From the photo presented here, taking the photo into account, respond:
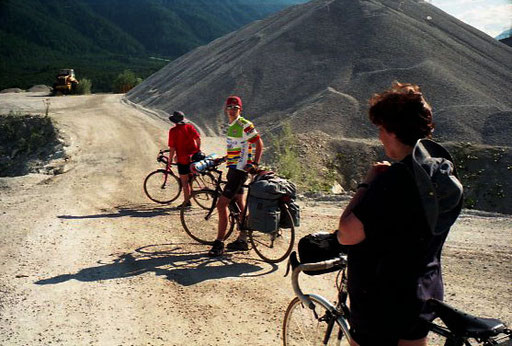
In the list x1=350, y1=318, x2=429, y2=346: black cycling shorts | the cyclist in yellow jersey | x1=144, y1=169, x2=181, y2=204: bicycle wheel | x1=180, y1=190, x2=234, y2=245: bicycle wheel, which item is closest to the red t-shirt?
x1=144, y1=169, x2=181, y2=204: bicycle wheel

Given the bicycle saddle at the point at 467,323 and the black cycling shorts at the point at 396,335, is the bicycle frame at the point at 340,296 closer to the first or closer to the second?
the black cycling shorts at the point at 396,335

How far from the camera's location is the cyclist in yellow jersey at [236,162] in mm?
6852

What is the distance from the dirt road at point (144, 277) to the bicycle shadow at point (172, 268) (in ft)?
0.05

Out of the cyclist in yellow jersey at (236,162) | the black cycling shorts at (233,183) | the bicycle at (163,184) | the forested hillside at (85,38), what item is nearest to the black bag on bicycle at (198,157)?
the bicycle at (163,184)

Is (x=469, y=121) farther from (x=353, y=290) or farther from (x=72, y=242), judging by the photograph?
(x=353, y=290)

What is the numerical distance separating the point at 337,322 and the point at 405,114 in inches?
58.3

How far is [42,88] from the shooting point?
45.7m

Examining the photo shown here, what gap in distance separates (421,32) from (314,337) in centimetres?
3257

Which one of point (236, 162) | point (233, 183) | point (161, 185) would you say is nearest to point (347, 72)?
point (161, 185)

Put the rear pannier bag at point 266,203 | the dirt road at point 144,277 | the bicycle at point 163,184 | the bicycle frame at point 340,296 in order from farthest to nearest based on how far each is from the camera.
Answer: the bicycle at point 163,184 < the rear pannier bag at point 266,203 < the dirt road at point 144,277 < the bicycle frame at point 340,296

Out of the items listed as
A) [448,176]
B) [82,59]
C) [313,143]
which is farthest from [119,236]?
[82,59]

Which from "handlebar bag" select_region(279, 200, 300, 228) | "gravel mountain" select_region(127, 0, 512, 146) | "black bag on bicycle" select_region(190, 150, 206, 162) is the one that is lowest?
"handlebar bag" select_region(279, 200, 300, 228)

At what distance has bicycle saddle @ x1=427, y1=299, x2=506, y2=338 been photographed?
2.15 metres

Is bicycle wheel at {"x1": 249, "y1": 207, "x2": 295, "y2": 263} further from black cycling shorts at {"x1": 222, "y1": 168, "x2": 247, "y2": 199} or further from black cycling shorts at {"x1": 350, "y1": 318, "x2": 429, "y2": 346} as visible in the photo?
black cycling shorts at {"x1": 350, "y1": 318, "x2": 429, "y2": 346}
